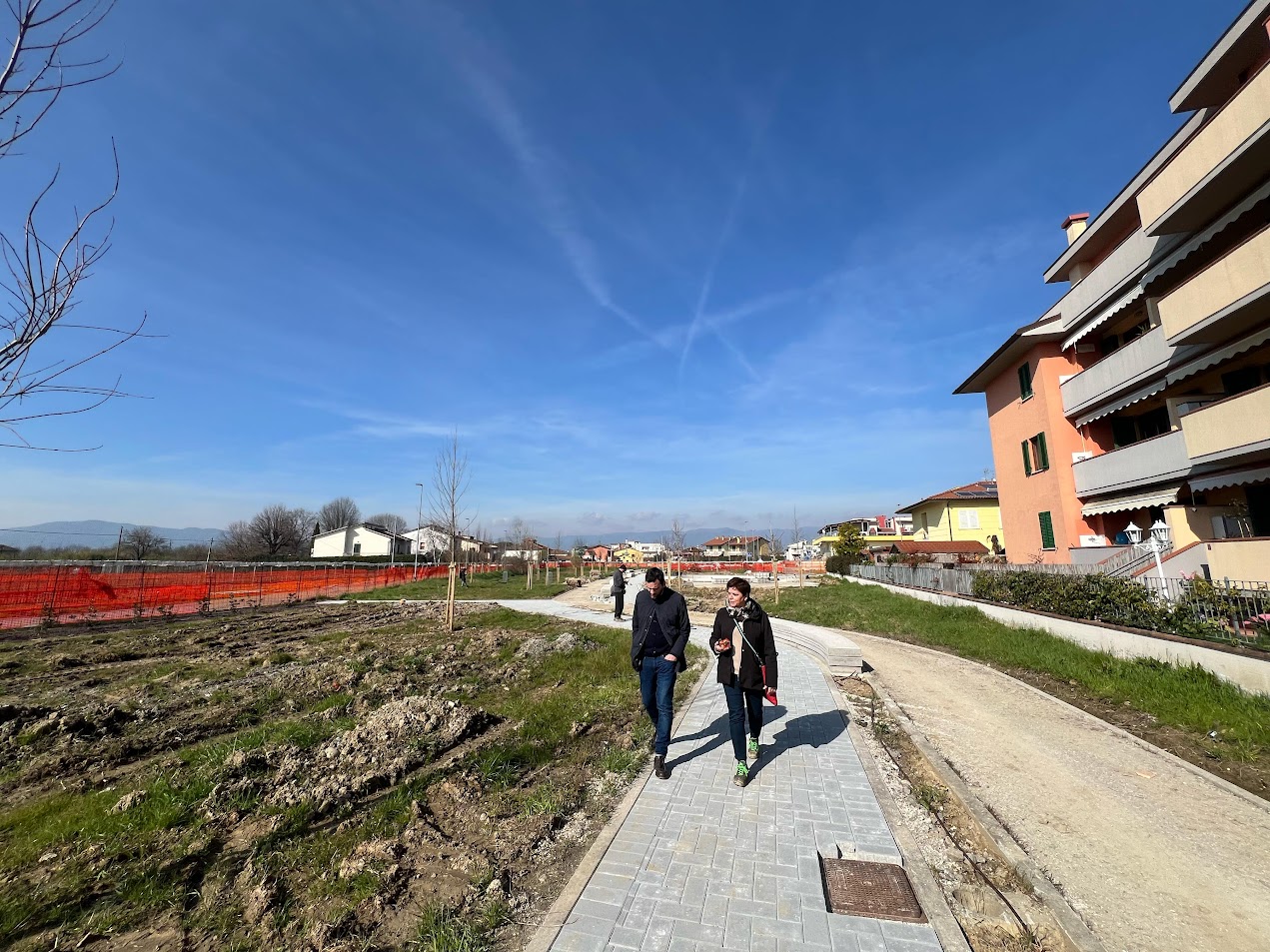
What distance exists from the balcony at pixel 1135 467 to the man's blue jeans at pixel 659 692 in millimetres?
14434

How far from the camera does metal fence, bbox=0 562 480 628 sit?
56.5 feet

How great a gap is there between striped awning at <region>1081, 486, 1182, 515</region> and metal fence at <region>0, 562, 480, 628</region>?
29.7 m

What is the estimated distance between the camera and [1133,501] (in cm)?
1481

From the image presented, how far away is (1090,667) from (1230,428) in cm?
612

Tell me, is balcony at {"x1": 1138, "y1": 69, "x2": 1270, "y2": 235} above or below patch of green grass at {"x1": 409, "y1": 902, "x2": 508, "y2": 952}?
above

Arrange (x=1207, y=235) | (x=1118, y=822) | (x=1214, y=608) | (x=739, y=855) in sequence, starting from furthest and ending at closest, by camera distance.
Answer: (x=1207, y=235) → (x=1214, y=608) → (x=1118, y=822) → (x=739, y=855)

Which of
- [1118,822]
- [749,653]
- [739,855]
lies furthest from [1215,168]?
[739,855]

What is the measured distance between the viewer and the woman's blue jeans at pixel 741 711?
515cm

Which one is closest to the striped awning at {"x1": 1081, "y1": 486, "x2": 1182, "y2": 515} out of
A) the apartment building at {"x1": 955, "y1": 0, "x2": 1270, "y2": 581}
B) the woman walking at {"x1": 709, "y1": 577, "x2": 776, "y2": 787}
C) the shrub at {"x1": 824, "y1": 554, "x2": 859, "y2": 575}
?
the apartment building at {"x1": 955, "y1": 0, "x2": 1270, "y2": 581}

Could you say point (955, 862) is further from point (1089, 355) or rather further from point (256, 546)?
point (256, 546)

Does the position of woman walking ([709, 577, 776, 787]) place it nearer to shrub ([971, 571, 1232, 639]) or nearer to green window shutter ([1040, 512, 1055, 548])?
shrub ([971, 571, 1232, 639])

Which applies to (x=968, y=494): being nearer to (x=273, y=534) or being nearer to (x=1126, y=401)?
→ (x=1126, y=401)

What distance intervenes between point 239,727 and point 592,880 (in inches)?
227

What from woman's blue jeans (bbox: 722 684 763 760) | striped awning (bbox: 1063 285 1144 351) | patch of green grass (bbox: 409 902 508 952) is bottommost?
patch of green grass (bbox: 409 902 508 952)
